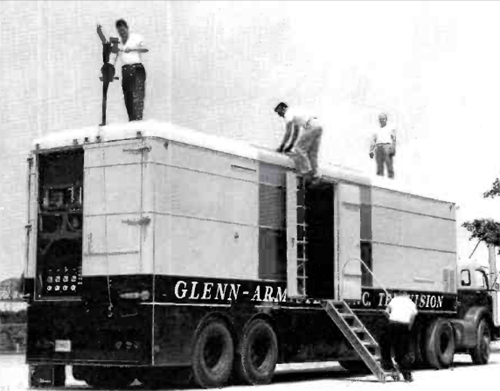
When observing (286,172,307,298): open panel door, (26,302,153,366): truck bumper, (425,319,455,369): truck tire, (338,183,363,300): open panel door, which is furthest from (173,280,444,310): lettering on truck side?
(425,319,455,369): truck tire

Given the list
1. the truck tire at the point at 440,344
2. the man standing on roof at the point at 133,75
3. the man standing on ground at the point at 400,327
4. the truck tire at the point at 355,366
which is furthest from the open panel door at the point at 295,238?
the truck tire at the point at 440,344

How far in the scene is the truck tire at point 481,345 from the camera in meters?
22.9

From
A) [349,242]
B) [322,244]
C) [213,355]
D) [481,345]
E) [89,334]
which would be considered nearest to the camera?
[89,334]

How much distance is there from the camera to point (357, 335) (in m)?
18.7

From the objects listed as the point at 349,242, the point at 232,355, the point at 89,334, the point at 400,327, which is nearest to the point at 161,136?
the point at 89,334

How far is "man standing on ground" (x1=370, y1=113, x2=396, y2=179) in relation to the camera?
22375 millimetres

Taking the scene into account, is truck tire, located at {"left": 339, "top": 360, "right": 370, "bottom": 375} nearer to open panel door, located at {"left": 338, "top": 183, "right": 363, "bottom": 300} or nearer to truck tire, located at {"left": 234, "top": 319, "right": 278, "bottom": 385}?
open panel door, located at {"left": 338, "top": 183, "right": 363, "bottom": 300}

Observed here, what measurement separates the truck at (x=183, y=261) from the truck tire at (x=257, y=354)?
0.07 feet

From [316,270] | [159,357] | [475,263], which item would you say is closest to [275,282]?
[316,270]

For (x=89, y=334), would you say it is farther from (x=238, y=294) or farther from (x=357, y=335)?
(x=357, y=335)

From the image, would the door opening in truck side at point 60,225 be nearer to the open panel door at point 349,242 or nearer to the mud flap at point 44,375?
the mud flap at point 44,375

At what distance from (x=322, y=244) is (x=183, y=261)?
420cm

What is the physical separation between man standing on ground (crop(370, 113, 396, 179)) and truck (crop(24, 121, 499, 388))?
11.2 feet

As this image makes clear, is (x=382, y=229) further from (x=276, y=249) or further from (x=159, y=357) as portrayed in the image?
(x=159, y=357)
